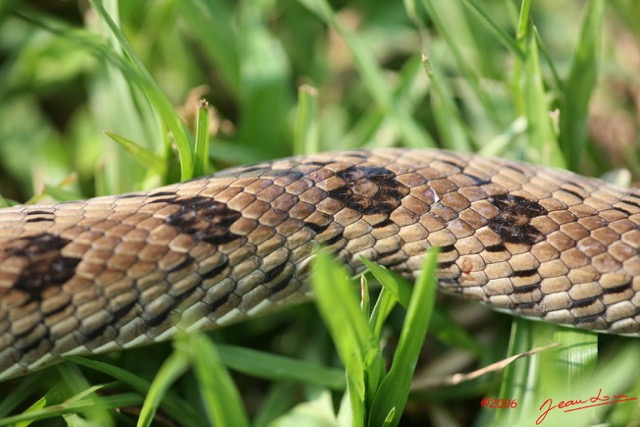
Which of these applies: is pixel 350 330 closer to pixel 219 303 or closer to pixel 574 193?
pixel 219 303

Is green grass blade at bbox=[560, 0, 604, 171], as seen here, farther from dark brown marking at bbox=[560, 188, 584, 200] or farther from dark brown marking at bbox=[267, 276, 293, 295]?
dark brown marking at bbox=[267, 276, 293, 295]

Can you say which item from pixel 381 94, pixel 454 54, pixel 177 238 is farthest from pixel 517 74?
pixel 177 238

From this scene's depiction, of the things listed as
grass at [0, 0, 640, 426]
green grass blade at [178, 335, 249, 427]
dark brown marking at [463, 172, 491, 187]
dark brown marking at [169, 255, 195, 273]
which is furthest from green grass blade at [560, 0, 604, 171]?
green grass blade at [178, 335, 249, 427]

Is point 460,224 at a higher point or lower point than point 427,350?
higher

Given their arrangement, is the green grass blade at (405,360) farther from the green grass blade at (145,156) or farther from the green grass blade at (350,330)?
the green grass blade at (145,156)

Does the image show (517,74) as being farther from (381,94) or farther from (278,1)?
(278,1)

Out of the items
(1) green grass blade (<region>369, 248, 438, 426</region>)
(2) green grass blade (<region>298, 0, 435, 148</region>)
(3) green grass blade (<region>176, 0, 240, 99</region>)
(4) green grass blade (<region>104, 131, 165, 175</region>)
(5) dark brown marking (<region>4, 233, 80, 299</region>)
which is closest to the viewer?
(1) green grass blade (<region>369, 248, 438, 426</region>)

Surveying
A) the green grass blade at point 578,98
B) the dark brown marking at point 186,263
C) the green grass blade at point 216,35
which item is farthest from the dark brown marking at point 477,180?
the green grass blade at point 216,35
